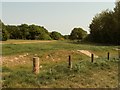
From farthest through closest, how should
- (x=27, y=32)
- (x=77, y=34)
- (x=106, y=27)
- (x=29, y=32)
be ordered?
(x=77, y=34)
(x=29, y=32)
(x=27, y=32)
(x=106, y=27)

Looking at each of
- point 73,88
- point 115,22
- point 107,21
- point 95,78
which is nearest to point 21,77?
point 73,88

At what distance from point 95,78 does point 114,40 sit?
5188 centimetres

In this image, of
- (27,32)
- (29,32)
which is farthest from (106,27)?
(29,32)

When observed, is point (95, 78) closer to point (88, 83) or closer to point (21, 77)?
point (88, 83)

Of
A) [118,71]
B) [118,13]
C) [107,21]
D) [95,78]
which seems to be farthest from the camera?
[107,21]

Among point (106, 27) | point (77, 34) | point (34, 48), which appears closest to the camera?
point (34, 48)

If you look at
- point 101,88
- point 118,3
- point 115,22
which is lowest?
point 101,88

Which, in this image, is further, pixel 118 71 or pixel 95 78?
pixel 118 71

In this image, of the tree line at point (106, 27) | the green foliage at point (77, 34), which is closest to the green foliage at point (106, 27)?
the tree line at point (106, 27)

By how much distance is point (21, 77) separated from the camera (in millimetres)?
10594

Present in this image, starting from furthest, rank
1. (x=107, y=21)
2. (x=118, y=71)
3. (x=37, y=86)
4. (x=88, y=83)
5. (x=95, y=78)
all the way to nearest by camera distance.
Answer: (x=107, y=21)
(x=118, y=71)
(x=95, y=78)
(x=88, y=83)
(x=37, y=86)

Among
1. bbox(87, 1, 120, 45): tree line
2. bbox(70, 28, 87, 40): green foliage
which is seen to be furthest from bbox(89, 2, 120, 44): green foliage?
bbox(70, 28, 87, 40): green foliage

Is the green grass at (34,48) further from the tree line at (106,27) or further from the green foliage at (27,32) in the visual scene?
the green foliage at (27,32)

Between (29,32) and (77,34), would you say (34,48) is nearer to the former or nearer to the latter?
(29,32)
